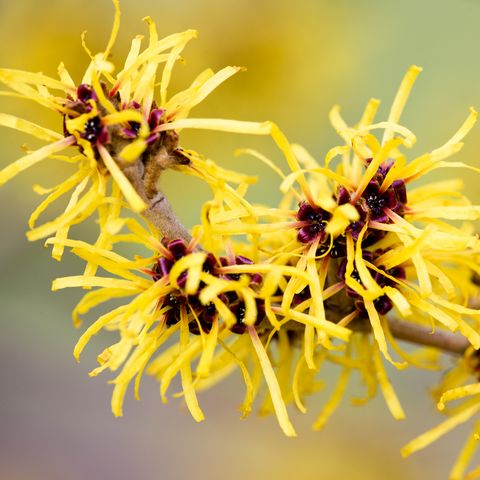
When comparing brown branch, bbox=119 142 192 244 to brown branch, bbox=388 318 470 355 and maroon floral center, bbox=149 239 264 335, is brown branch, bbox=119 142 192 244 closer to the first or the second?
maroon floral center, bbox=149 239 264 335

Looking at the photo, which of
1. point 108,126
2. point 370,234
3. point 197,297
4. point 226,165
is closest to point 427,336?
point 370,234

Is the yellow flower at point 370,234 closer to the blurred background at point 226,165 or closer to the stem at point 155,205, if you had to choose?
the stem at point 155,205

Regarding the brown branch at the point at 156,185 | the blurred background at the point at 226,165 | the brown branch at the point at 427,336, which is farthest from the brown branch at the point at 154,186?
the blurred background at the point at 226,165

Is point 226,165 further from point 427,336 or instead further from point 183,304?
point 183,304

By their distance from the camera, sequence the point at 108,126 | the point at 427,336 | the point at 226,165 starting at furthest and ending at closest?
the point at 226,165, the point at 427,336, the point at 108,126

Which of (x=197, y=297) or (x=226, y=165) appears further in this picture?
(x=226, y=165)

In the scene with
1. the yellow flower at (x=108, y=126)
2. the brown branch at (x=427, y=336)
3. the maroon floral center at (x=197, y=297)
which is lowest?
the brown branch at (x=427, y=336)

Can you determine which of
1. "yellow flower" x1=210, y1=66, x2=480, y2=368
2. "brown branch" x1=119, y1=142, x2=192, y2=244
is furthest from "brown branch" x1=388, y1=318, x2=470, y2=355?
"brown branch" x1=119, y1=142, x2=192, y2=244

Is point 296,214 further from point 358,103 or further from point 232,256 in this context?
point 358,103
